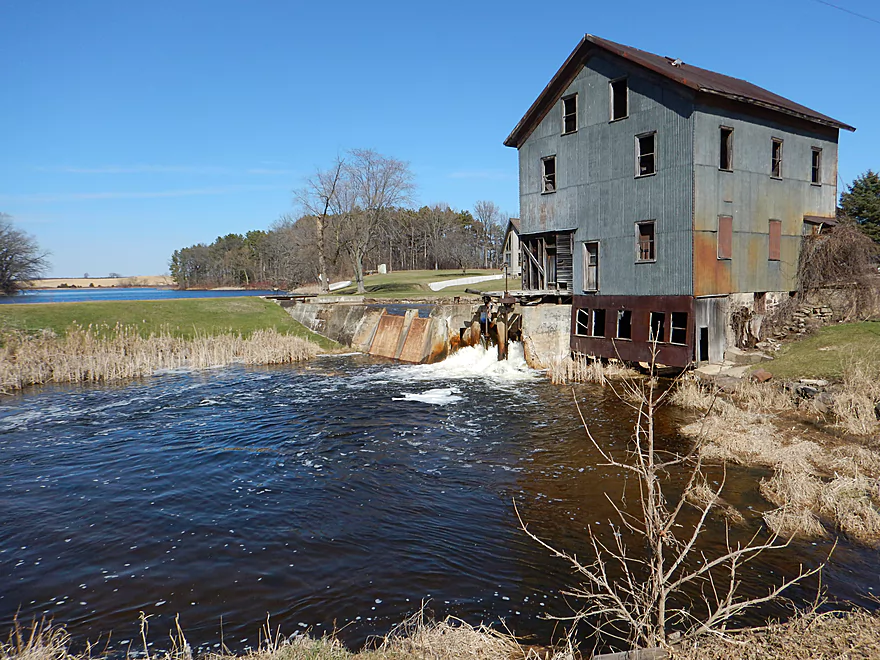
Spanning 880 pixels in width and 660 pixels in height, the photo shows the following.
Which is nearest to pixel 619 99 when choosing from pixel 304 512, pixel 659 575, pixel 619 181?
pixel 619 181

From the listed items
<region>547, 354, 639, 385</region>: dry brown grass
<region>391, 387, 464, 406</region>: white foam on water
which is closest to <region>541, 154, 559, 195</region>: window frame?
<region>547, 354, 639, 385</region>: dry brown grass

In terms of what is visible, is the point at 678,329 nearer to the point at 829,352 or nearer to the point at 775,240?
the point at 829,352

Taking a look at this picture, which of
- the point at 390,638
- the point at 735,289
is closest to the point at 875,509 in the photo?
the point at 390,638

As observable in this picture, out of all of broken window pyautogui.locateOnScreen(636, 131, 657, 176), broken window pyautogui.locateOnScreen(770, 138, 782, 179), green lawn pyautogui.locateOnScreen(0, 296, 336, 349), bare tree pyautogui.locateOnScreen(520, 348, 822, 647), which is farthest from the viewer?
green lawn pyautogui.locateOnScreen(0, 296, 336, 349)

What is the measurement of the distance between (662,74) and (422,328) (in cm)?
1548

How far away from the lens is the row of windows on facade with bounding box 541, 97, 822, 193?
2039 centimetres

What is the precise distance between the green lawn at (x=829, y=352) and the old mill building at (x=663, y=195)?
225cm

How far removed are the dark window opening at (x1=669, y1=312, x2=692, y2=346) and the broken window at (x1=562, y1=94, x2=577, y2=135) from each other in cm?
927

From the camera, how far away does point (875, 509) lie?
9.12 m

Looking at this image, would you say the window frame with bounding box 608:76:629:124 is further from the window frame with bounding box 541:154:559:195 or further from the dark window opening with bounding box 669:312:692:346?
the dark window opening with bounding box 669:312:692:346

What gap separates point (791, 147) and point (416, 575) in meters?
24.0

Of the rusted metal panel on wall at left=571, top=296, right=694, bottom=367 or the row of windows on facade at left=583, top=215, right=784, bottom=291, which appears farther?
the row of windows on facade at left=583, top=215, right=784, bottom=291

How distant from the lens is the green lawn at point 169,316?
26.8 meters

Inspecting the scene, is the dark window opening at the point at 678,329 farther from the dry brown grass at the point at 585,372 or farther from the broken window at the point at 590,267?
the broken window at the point at 590,267
